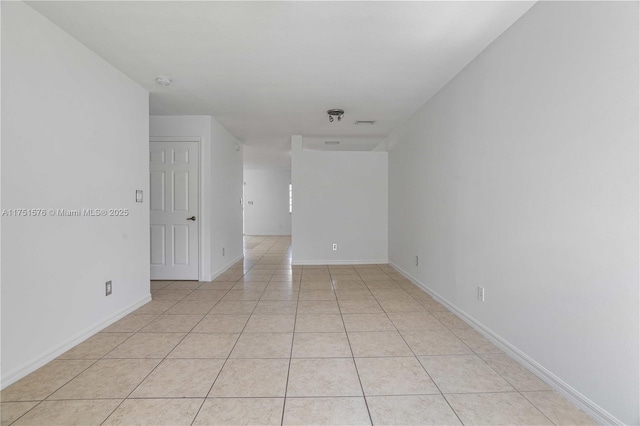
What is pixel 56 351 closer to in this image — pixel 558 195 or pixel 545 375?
pixel 545 375

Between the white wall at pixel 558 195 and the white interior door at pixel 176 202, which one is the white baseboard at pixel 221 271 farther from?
the white wall at pixel 558 195

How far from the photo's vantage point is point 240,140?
5.85m

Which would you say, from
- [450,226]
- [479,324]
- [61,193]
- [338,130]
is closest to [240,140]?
[338,130]

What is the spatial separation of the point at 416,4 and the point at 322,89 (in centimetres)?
150

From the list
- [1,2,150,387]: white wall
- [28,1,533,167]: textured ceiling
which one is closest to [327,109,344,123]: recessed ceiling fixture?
[28,1,533,167]: textured ceiling

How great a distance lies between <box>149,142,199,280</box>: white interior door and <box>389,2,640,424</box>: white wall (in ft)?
11.2

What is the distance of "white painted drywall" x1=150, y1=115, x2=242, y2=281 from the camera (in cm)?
429

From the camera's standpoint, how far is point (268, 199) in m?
11.2

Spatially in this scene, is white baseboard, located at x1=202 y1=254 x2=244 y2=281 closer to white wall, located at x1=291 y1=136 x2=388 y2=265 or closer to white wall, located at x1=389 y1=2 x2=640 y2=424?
white wall, located at x1=291 y1=136 x2=388 y2=265

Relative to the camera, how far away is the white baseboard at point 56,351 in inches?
71.5

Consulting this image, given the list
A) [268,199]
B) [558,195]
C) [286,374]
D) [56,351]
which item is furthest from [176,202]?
[268,199]

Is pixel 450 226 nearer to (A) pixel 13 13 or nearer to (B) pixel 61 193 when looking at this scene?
(B) pixel 61 193

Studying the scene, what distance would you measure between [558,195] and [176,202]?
4298 mm

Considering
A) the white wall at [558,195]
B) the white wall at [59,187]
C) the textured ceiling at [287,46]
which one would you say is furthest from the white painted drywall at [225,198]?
the white wall at [558,195]
